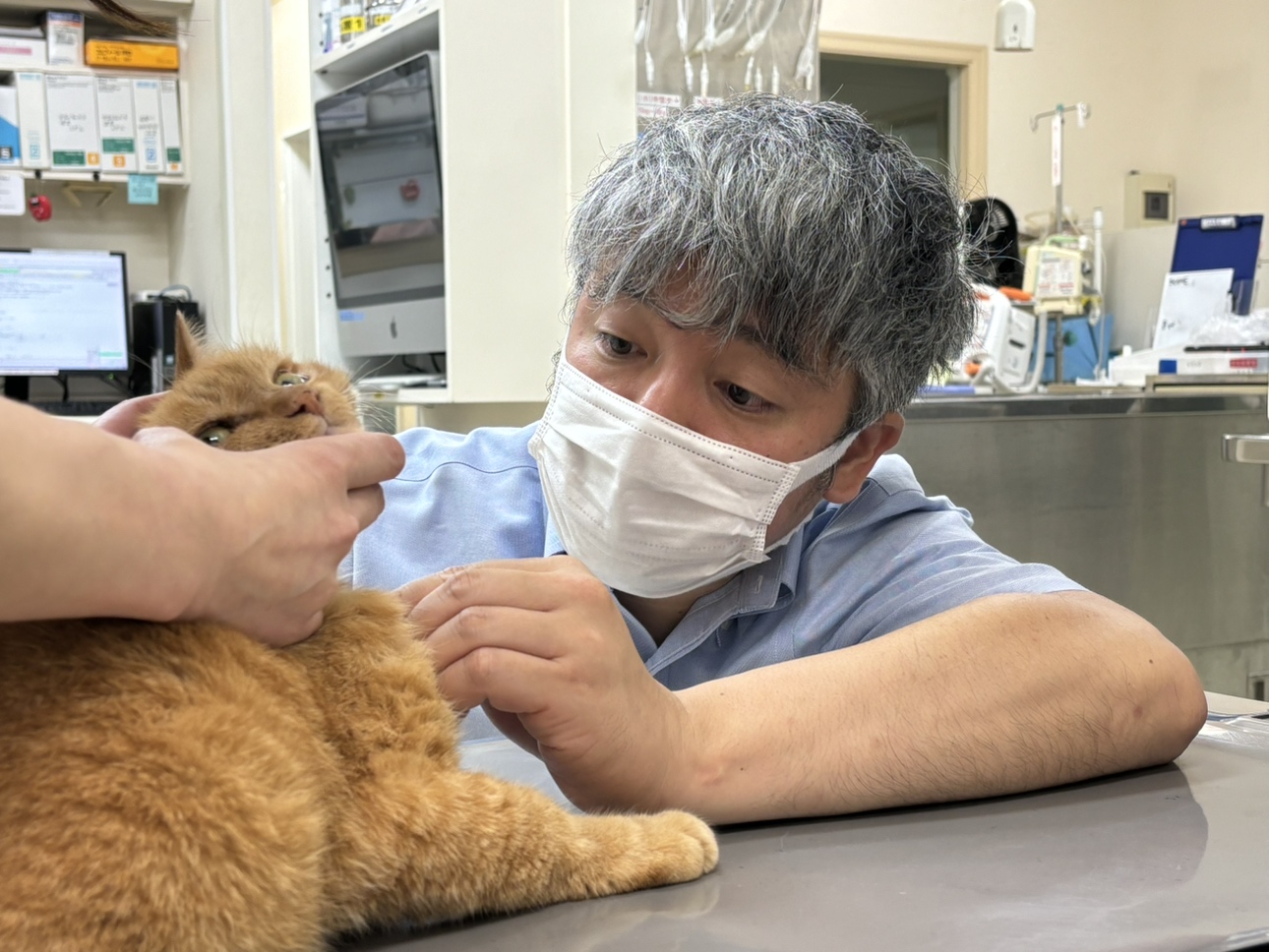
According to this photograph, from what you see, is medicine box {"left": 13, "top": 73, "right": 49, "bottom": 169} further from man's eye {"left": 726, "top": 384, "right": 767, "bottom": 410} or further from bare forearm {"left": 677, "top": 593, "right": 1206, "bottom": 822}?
bare forearm {"left": 677, "top": 593, "right": 1206, "bottom": 822}

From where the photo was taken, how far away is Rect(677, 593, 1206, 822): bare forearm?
822mm

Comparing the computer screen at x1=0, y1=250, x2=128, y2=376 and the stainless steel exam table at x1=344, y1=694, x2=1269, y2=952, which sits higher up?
the computer screen at x1=0, y1=250, x2=128, y2=376

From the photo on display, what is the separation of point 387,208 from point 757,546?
7.28ft

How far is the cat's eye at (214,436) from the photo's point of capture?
2.12 ft

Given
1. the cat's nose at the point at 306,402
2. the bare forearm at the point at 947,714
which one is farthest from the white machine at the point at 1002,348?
the cat's nose at the point at 306,402

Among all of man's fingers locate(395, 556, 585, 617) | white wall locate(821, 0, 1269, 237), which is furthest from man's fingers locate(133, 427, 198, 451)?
white wall locate(821, 0, 1269, 237)

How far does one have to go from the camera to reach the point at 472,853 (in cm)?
58

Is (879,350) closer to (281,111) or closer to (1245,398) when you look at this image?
(1245,398)

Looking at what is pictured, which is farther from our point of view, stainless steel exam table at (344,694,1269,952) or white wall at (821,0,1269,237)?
white wall at (821,0,1269,237)

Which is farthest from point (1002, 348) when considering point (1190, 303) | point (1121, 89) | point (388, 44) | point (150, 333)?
point (1121, 89)

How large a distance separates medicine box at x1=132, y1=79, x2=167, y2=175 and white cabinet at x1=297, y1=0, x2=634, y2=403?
1321 millimetres

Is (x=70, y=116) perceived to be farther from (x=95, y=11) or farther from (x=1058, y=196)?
(x=1058, y=196)

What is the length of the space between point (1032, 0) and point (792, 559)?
19.8 ft

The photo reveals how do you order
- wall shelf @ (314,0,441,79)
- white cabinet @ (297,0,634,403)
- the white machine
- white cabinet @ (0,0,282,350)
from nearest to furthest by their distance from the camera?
1. white cabinet @ (297,0,634,403)
2. wall shelf @ (314,0,441,79)
3. white cabinet @ (0,0,282,350)
4. the white machine
